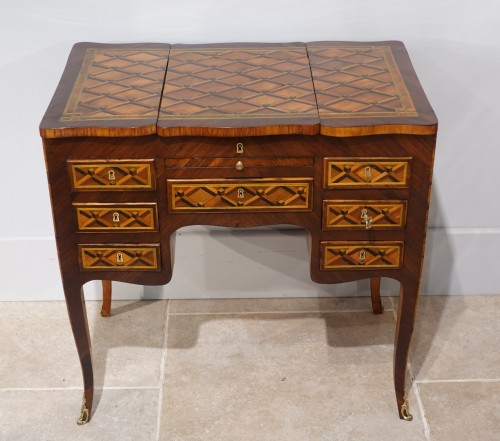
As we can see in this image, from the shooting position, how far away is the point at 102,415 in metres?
2.35

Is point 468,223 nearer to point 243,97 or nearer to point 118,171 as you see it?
point 243,97

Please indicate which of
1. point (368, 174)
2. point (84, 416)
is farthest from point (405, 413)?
point (84, 416)

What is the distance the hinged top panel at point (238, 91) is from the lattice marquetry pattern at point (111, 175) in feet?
0.36

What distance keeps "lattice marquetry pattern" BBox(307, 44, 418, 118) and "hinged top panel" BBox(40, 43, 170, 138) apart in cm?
37

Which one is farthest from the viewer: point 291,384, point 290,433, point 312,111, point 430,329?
point 430,329

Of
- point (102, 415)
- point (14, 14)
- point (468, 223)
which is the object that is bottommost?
point (102, 415)

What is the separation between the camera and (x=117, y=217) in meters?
2.05

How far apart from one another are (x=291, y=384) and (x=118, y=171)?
0.80 metres

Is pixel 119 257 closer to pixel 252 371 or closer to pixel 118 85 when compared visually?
pixel 118 85

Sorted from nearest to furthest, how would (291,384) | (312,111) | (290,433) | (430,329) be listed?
(312,111) < (290,433) < (291,384) < (430,329)

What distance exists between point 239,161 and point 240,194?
8 centimetres

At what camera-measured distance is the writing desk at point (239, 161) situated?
1.95m

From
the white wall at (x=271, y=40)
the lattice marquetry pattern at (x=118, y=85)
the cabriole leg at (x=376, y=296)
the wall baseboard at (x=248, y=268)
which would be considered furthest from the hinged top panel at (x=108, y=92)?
the cabriole leg at (x=376, y=296)

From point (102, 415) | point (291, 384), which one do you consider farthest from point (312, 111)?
point (102, 415)
